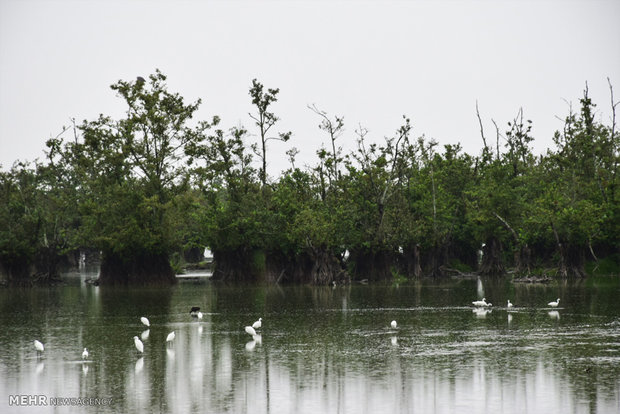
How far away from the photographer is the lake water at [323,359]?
17625 millimetres

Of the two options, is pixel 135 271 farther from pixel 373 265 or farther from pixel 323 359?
pixel 323 359

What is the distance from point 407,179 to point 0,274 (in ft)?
128

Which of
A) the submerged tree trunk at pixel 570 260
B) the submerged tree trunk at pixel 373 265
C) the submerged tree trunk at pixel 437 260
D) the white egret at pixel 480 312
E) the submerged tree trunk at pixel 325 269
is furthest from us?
the submerged tree trunk at pixel 437 260

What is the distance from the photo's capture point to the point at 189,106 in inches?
2773

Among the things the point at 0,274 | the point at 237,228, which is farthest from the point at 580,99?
the point at 0,274

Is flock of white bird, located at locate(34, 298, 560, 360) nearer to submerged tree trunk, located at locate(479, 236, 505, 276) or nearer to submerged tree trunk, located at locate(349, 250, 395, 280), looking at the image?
submerged tree trunk, located at locate(349, 250, 395, 280)

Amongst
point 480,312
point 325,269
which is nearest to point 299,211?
point 325,269

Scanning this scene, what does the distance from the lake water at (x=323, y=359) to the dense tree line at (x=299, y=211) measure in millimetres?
25141

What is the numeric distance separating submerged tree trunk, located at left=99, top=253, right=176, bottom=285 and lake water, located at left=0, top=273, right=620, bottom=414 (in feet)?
82.4

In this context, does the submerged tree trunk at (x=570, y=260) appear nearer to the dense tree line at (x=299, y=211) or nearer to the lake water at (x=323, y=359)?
the dense tree line at (x=299, y=211)

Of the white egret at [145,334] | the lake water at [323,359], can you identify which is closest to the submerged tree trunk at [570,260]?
the lake water at [323,359]

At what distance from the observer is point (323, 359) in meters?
23.2

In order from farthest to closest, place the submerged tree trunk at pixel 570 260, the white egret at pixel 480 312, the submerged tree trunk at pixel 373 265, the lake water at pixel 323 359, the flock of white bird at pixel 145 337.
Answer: the submerged tree trunk at pixel 373 265, the submerged tree trunk at pixel 570 260, the white egret at pixel 480 312, the flock of white bird at pixel 145 337, the lake water at pixel 323 359

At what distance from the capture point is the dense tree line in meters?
66.6
